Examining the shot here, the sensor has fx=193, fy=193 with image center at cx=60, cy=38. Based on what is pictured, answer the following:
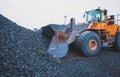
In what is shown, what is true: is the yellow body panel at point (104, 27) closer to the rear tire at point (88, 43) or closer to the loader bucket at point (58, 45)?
the rear tire at point (88, 43)

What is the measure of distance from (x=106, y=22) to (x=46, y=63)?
6040 mm

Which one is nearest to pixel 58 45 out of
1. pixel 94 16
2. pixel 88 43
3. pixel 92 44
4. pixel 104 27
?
pixel 88 43

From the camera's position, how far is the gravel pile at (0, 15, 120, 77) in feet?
16.8

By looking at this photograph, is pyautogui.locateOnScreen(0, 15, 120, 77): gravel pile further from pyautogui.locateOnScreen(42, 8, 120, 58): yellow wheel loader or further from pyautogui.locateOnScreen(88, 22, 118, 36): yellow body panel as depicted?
pyautogui.locateOnScreen(88, 22, 118, 36): yellow body panel

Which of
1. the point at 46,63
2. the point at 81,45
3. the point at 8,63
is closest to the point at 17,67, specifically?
the point at 8,63

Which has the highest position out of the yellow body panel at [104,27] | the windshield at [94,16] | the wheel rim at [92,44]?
the windshield at [94,16]

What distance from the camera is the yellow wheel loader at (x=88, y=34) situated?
8133 millimetres

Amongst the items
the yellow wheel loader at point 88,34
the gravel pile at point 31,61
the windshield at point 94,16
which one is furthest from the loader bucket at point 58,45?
the windshield at point 94,16

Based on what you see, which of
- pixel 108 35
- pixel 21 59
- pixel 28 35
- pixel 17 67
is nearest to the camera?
pixel 17 67

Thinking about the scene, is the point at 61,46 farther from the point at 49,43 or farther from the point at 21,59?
the point at 21,59

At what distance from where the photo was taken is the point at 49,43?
8352 mm

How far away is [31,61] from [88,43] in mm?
3961

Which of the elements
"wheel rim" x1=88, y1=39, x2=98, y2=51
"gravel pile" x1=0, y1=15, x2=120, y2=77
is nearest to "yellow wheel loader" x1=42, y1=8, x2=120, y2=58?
"wheel rim" x1=88, y1=39, x2=98, y2=51

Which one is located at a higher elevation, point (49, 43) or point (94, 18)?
point (94, 18)
